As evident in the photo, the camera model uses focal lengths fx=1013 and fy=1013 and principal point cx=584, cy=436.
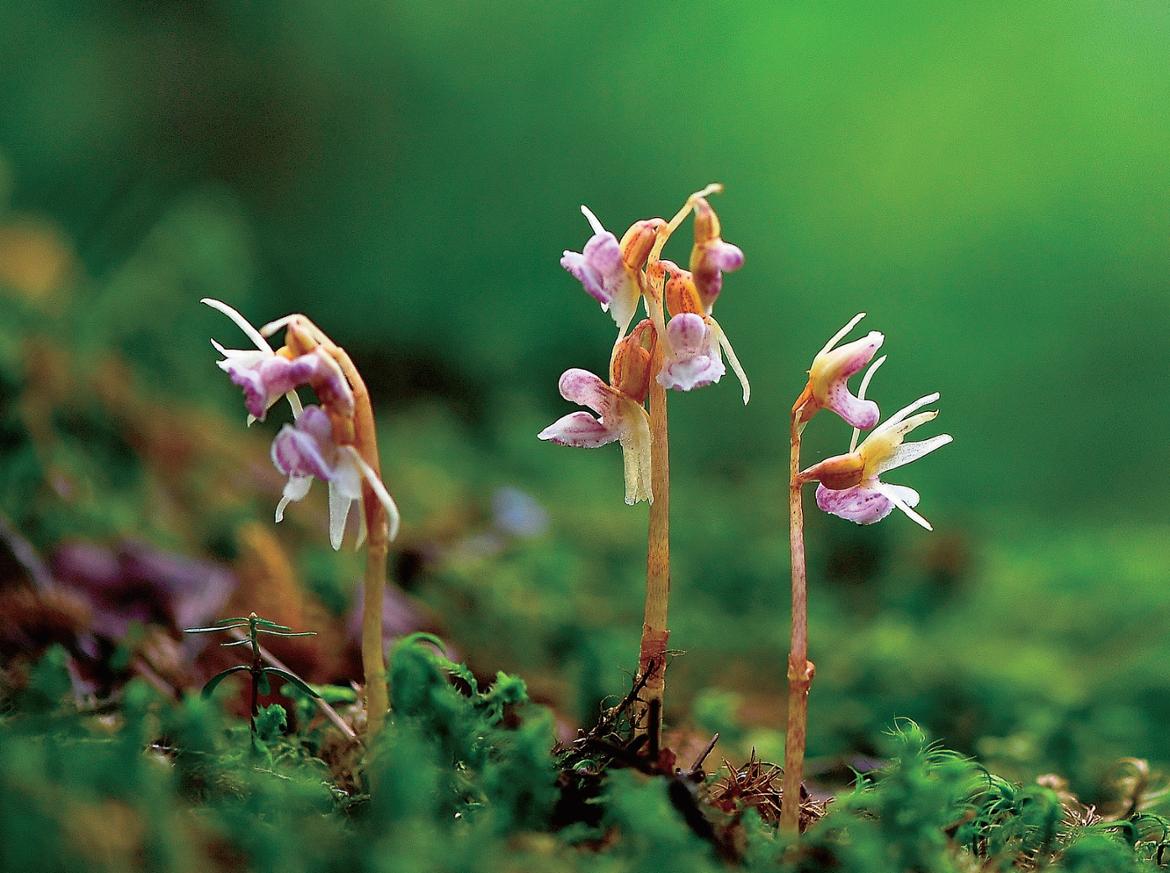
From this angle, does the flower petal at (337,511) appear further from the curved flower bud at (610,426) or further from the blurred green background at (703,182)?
the blurred green background at (703,182)

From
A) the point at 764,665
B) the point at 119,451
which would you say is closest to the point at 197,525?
the point at 119,451

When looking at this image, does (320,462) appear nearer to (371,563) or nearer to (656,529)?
(371,563)

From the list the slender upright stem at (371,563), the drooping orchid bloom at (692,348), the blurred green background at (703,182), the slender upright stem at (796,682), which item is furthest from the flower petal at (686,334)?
the blurred green background at (703,182)

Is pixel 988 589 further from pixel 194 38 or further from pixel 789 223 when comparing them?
pixel 194 38

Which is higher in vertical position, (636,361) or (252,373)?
(636,361)

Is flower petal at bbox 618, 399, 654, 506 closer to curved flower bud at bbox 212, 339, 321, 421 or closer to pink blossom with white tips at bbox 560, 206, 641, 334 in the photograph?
pink blossom with white tips at bbox 560, 206, 641, 334

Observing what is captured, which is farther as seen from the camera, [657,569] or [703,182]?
[703,182]

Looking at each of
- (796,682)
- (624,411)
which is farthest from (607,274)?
(796,682)
